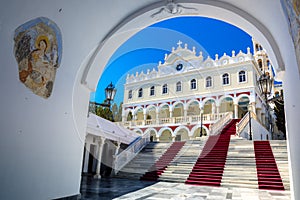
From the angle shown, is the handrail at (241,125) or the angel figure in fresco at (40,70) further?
the handrail at (241,125)

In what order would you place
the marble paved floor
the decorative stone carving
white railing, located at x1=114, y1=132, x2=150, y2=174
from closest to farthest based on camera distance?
the decorative stone carving
the marble paved floor
white railing, located at x1=114, y1=132, x2=150, y2=174

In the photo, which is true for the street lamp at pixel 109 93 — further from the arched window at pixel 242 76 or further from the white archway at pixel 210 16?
the arched window at pixel 242 76

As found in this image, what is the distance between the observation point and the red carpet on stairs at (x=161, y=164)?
9188 mm

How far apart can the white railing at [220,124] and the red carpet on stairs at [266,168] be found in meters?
3.27

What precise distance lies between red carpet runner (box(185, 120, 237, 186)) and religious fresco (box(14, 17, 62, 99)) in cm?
641

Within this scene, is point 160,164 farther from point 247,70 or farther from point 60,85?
point 247,70

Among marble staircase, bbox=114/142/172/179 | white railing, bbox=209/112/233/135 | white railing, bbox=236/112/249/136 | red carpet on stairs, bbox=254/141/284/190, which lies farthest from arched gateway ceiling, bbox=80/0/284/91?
white railing, bbox=209/112/233/135

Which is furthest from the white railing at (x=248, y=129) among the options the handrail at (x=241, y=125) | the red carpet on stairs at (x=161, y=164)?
the red carpet on stairs at (x=161, y=164)

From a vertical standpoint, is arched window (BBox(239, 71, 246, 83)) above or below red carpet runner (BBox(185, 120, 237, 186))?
above

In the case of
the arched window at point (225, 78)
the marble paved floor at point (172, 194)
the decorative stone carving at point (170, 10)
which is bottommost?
the marble paved floor at point (172, 194)

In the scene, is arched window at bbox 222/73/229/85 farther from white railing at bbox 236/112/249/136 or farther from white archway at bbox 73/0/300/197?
white archway at bbox 73/0/300/197

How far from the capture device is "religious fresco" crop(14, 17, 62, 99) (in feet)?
9.97

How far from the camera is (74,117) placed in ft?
14.3

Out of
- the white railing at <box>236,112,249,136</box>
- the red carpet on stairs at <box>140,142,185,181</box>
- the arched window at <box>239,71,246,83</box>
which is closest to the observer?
the red carpet on stairs at <box>140,142,185,181</box>
